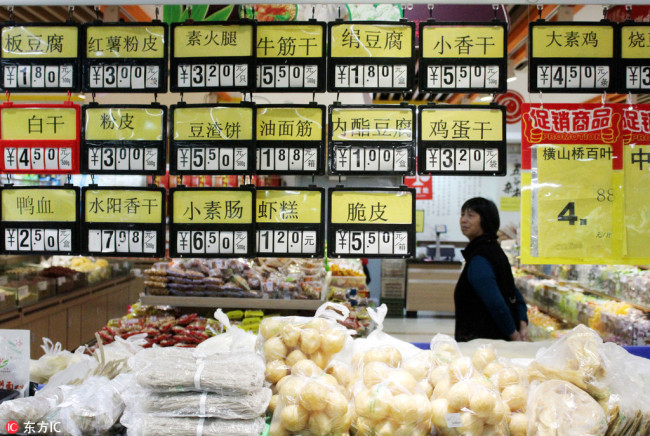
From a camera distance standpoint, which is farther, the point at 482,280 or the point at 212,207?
the point at 482,280

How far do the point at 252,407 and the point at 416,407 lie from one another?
1.73 feet

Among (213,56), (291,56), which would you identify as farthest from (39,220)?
(291,56)

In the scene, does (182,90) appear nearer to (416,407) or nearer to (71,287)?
(416,407)

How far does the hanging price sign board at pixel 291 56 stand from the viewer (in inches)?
96.0

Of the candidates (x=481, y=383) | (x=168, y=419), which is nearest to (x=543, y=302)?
(x=481, y=383)

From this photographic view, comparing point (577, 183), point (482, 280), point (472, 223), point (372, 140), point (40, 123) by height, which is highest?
point (40, 123)

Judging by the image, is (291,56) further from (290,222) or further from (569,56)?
(569,56)

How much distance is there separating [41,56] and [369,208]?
1826 millimetres

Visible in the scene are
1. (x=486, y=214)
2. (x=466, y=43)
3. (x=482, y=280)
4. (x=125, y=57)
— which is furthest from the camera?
(x=486, y=214)

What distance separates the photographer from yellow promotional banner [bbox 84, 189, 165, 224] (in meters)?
2.55

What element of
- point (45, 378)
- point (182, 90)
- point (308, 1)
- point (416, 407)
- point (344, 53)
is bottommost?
point (45, 378)

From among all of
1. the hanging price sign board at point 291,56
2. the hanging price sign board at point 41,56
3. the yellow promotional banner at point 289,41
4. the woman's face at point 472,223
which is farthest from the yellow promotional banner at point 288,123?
the woman's face at point 472,223

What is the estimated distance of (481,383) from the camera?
5.22 feet

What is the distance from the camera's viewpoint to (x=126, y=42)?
2500 millimetres
